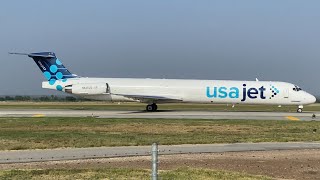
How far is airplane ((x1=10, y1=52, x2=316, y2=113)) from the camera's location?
1613 inches

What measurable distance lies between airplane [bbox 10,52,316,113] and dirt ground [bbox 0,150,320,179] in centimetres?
2740

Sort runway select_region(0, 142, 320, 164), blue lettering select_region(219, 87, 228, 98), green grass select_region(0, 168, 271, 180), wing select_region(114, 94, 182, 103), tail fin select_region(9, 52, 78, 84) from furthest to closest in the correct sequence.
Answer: tail fin select_region(9, 52, 78, 84), blue lettering select_region(219, 87, 228, 98), wing select_region(114, 94, 182, 103), runway select_region(0, 142, 320, 164), green grass select_region(0, 168, 271, 180)

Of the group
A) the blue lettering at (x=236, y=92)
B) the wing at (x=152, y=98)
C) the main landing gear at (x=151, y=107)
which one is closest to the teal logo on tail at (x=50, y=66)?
the wing at (x=152, y=98)

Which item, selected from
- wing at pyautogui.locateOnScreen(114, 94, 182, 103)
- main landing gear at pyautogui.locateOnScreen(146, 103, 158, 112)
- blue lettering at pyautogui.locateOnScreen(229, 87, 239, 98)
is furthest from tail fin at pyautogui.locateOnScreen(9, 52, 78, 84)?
blue lettering at pyautogui.locateOnScreen(229, 87, 239, 98)

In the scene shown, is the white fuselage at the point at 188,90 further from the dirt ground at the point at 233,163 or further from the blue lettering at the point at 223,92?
the dirt ground at the point at 233,163

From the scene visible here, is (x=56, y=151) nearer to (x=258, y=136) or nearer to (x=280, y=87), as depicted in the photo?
(x=258, y=136)

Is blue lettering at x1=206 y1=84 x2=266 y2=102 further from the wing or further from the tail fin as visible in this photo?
the tail fin

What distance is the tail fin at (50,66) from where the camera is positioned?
44.1 meters

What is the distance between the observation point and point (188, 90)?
138ft

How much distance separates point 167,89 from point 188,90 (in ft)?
6.95

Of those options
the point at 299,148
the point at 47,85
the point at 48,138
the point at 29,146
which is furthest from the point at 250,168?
the point at 47,85

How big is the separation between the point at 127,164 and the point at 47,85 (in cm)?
3407

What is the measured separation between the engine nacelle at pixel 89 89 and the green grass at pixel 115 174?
32.1 metres

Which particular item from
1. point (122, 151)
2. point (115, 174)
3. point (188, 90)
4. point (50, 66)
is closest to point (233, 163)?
point (115, 174)
